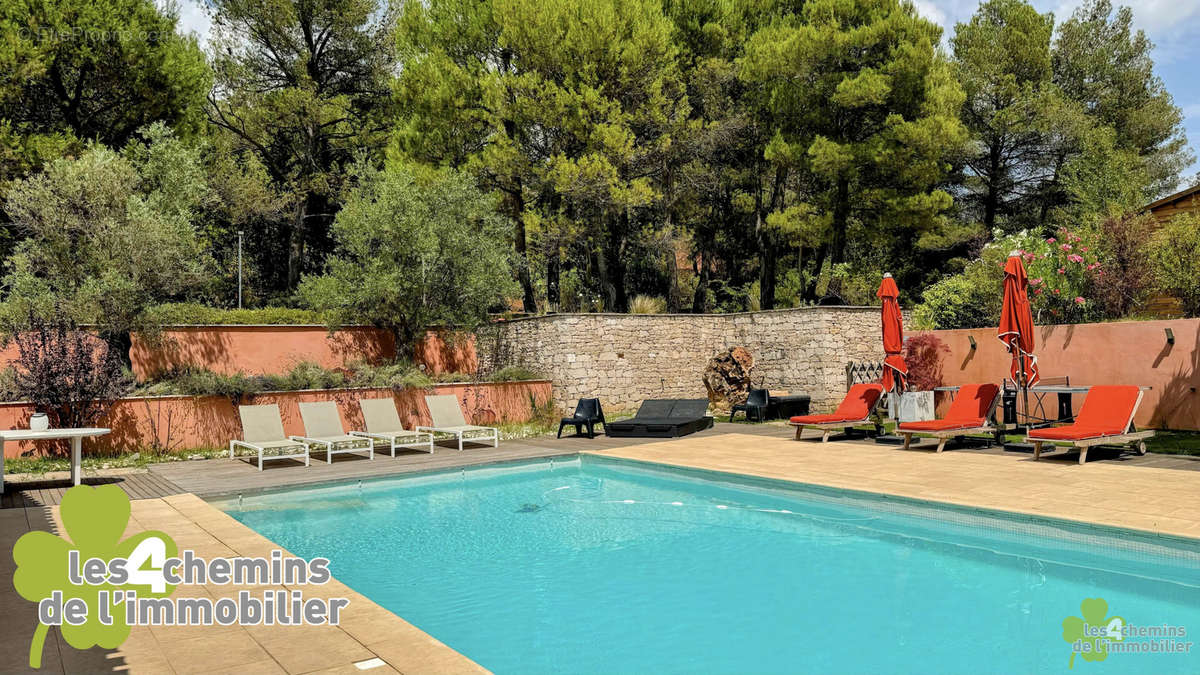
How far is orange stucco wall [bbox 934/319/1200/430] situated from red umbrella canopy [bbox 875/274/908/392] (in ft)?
11.1

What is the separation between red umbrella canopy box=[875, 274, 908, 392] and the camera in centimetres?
1294

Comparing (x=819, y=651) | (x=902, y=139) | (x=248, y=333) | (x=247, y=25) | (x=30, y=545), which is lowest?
(x=819, y=651)

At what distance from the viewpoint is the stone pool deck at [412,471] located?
3949mm

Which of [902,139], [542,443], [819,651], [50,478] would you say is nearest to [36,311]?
[50,478]

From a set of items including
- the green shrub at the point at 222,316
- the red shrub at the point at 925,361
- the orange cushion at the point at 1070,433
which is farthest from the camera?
the red shrub at the point at 925,361

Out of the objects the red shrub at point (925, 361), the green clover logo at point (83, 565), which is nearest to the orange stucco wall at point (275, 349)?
the red shrub at point (925, 361)

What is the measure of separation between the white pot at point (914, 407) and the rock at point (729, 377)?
5.81 m

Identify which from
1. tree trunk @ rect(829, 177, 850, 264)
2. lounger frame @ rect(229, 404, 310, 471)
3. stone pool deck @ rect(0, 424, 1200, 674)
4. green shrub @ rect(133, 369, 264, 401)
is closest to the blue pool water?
stone pool deck @ rect(0, 424, 1200, 674)

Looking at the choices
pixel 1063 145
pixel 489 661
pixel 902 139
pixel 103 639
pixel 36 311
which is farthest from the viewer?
pixel 1063 145

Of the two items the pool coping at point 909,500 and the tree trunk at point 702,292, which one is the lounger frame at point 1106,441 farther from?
the tree trunk at point 702,292

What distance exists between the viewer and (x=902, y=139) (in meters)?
20.7

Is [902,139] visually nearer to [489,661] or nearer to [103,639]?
[489,661]

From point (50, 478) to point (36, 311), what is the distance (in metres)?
3.88

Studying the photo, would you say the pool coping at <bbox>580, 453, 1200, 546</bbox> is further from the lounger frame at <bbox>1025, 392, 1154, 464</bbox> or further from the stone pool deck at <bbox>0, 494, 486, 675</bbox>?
the stone pool deck at <bbox>0, 494, 486, 675</bbox>
